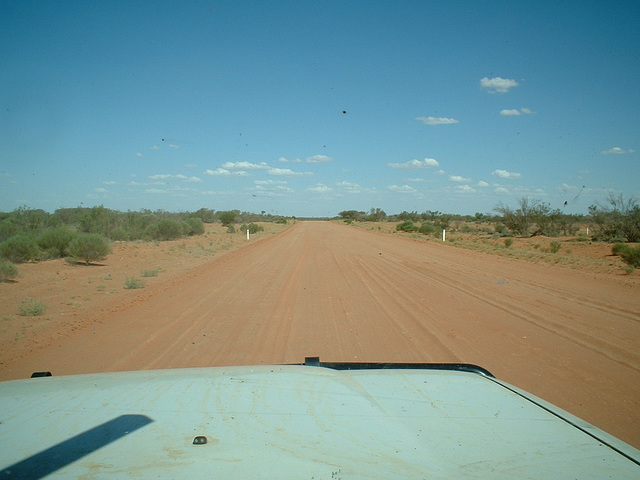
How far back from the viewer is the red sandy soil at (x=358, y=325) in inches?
257

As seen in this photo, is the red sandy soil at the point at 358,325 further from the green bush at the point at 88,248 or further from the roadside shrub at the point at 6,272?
the green bush at the point at 88,248

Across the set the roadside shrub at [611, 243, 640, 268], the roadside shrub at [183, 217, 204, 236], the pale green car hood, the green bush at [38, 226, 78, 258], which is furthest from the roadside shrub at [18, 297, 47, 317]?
the roadside shrub at [183, 217, 204, 236]

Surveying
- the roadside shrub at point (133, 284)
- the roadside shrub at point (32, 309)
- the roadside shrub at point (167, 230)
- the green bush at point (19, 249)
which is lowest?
the roadside shrub at point (32, 309)

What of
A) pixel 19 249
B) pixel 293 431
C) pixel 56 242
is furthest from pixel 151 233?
pixel 293 431

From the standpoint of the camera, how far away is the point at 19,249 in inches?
801

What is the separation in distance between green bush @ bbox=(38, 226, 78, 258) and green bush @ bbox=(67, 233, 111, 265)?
4.99 feet

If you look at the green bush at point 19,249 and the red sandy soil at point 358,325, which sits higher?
the green bush at point 19,249

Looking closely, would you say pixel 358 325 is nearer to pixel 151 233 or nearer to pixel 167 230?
pixel 151 233

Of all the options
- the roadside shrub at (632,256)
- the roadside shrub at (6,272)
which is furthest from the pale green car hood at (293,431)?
the roadside shrub at (632,256)

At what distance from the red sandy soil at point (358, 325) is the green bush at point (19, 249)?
421cm

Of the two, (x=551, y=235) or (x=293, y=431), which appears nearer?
(x=293, y=431)

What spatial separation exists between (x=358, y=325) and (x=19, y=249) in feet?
61.6

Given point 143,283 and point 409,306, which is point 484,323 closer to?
point 409,306

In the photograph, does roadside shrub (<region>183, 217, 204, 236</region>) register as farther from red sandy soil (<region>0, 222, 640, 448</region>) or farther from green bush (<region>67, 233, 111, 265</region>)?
red sandy soil (<region>0, 222, 640, 448</region>)
